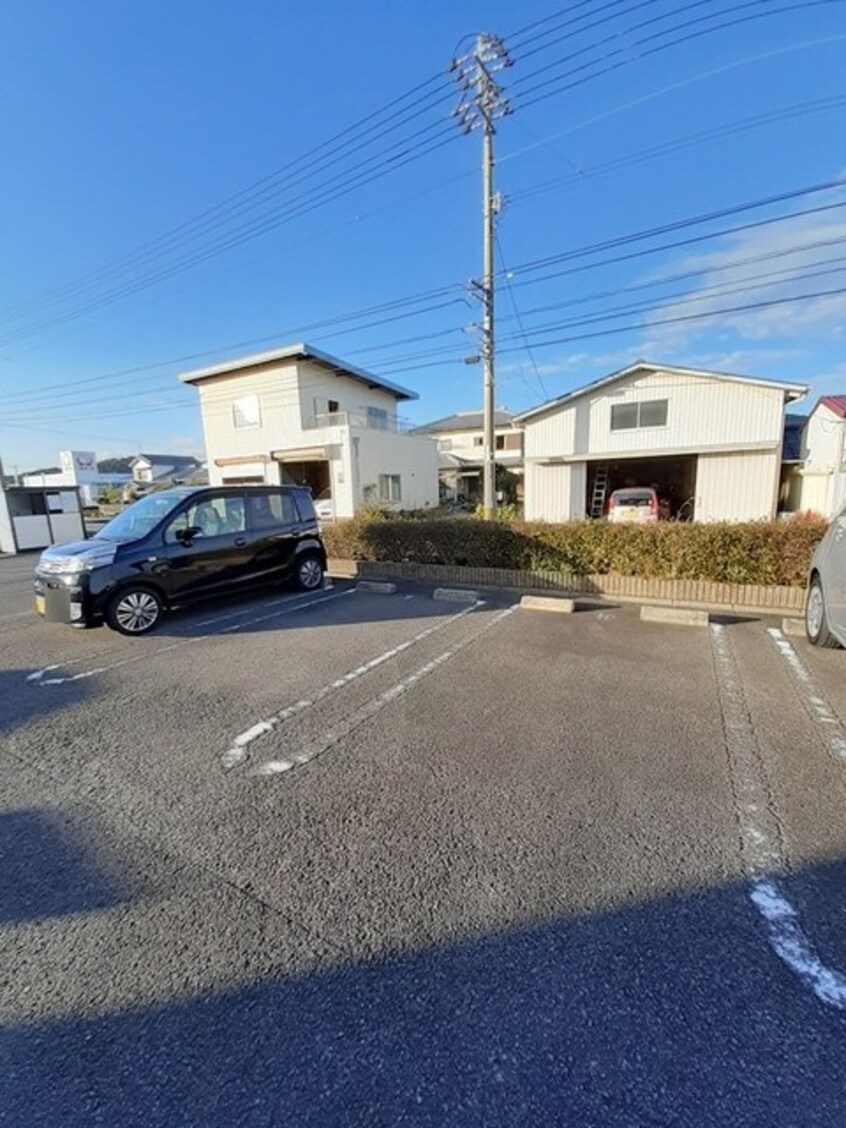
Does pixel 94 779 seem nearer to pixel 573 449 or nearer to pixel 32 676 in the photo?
pixel 32 676

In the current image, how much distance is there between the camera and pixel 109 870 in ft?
7.30

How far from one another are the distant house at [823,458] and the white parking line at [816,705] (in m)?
13.3

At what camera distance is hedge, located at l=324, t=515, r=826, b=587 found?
624 centimetres

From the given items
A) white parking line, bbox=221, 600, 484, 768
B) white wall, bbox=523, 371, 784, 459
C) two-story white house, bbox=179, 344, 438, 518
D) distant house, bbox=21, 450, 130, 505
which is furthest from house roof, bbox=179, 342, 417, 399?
distant house, bbox=21, 450, 130, 505

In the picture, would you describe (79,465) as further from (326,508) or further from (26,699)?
(26,699)

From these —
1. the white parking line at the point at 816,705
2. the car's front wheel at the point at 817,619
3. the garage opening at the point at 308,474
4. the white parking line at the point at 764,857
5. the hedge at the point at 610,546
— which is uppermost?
the garage opening at the point at 308,474

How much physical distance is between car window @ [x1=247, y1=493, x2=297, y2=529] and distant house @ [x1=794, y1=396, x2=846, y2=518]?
618 inches

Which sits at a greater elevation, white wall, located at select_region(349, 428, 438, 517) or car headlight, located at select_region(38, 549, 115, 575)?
white wall, located at select_region(349, 428, 438, 517)

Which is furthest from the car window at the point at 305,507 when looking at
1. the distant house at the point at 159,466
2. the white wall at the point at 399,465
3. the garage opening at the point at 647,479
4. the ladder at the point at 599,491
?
the distant house at the point at 159,466

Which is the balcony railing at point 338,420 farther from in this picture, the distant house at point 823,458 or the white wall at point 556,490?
the distant house at point 823,458

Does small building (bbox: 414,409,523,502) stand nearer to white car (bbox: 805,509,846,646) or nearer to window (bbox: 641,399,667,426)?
window (bbox: 641,399,667,426)

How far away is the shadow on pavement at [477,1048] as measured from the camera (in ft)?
4.35

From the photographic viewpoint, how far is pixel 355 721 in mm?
3578

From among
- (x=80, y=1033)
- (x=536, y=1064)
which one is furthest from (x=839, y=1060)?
(x=80, y=1033)
